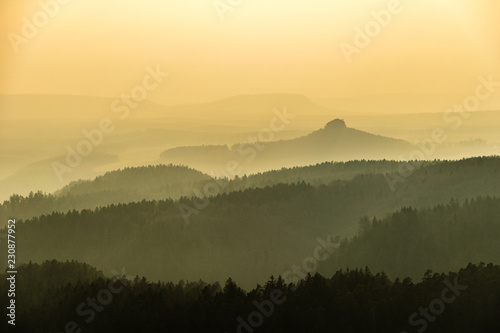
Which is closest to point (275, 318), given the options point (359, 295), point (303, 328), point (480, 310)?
point (303, 328)

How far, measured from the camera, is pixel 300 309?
10788 cm

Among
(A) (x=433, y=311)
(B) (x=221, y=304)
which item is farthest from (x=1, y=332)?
(A) (x=433, y=311)

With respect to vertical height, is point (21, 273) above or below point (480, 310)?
above

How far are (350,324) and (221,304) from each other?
19861 mm

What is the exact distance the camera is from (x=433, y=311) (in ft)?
346

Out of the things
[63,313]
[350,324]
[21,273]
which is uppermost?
[21,273]

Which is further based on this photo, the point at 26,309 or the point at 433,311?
the point at 26,309

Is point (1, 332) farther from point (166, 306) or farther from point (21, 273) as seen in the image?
point (21, 273)

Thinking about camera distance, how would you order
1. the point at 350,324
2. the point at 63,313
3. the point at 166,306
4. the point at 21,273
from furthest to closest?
1. the point at 21,273
2. the point at 63,313
3. the point at 166,306
4. the point at 350,324

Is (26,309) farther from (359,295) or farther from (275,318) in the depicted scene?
(359,295)

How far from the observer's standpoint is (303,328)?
103 m

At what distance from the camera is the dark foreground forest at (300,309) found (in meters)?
103

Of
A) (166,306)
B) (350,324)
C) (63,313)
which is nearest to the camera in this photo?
(350,324)

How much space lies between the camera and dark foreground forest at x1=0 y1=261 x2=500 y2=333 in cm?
10269
